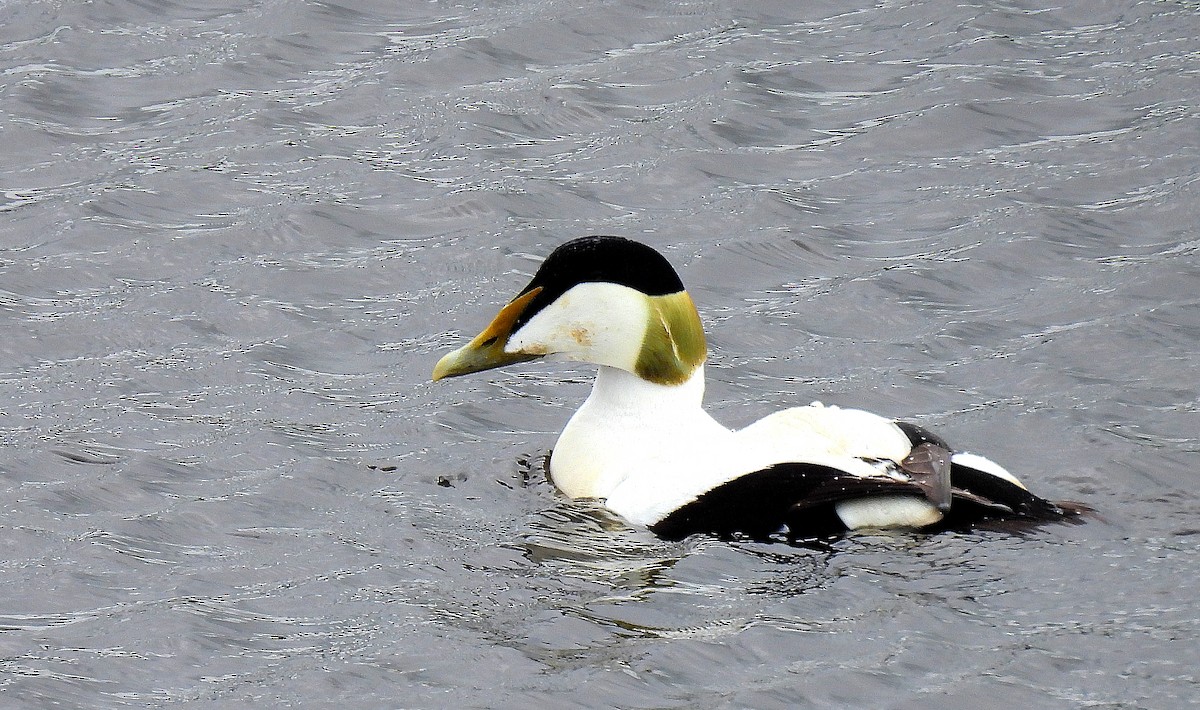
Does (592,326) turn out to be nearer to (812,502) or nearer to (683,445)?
(683,445)

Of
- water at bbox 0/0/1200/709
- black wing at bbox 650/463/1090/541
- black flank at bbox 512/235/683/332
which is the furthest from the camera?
black flank at bbox 512/235/683/332

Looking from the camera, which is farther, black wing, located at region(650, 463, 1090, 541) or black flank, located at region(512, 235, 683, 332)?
black flank, located at region(512, 235, 683, 332)

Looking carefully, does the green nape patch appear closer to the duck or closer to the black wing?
the duck

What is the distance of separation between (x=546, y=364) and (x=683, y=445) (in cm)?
190

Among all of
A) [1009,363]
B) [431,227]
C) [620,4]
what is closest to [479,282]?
[431,227]

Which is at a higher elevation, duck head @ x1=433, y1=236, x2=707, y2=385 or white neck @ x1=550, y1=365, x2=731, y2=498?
duck head @ x1=433, y1=236, x2=707, y2=385

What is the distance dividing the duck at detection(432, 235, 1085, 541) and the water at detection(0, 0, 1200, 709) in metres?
0.12

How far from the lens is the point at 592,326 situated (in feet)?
24.3

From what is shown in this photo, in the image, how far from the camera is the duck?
680 cm

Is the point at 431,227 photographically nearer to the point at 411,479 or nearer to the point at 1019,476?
the point at 411,479

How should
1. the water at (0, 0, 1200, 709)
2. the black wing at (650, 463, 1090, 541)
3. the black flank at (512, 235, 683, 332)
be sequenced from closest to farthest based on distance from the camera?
1. the water at (0, 0, 1200, 709)
2. the black wing at (650, 463, 1090, 541)
3. the black flank at (512, 235, 683, 332)

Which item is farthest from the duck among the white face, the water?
the water

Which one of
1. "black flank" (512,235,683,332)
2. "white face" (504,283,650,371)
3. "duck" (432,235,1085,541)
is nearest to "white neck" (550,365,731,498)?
"duck" (432,235,1085,541)

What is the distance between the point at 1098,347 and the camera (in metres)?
8.80
